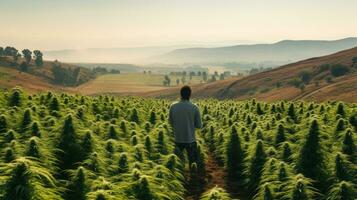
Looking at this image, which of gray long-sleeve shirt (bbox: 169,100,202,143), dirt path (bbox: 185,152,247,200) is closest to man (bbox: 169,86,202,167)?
gray long-sleeve shirt (bbox: 169,100,202,143)

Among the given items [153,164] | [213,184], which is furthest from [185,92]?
[213,184]

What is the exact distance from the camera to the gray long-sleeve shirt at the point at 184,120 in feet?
46.7

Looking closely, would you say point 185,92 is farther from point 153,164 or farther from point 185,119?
point 153,164

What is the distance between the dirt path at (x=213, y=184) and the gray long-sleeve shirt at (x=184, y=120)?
1804mm

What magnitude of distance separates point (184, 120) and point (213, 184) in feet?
10.3

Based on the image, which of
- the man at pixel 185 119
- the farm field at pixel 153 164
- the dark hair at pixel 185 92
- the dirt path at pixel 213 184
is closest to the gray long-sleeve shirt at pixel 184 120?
the man at pixel 185 119

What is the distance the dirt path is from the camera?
14.4 m

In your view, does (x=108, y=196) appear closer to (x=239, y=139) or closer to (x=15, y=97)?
(x=239, y=139)

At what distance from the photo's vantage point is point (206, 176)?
16734 millimetres

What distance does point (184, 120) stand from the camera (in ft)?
46.5

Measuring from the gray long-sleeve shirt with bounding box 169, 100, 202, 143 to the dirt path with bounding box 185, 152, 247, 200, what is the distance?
180 centimetres

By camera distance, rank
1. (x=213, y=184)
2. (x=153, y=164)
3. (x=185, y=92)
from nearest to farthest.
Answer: (x=153, y=164)
(x=185, y=92)
(x=213, y=184)

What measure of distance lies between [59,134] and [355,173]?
8.42 meters

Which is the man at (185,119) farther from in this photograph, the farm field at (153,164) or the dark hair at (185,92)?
the farm field at (153,164)
